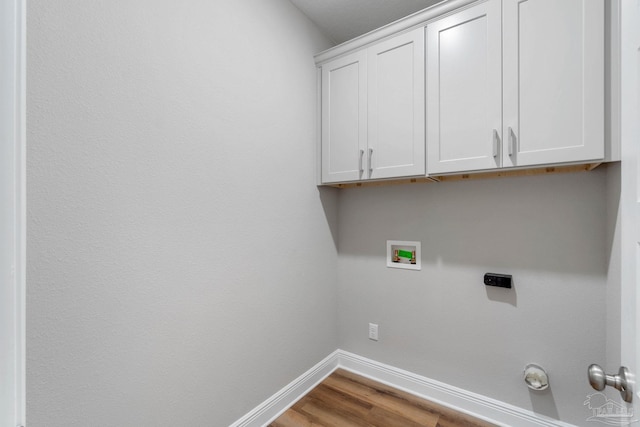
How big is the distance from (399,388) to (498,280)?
1.01m

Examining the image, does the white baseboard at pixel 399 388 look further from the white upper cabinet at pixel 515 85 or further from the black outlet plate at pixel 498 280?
the white upper cabinet at pixel 515 85

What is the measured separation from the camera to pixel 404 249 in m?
1.95

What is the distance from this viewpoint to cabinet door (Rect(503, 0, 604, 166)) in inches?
46.6

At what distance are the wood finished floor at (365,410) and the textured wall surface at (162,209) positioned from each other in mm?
211

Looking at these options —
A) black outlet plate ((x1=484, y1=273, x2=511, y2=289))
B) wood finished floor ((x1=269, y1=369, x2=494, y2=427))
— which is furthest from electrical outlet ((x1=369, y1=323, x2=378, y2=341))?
black outlet plate ((x1=484, y1=273, x2=511, y2=289))

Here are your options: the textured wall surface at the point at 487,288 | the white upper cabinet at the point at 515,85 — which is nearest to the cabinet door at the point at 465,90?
the white upper cabinet at the point at 515,85

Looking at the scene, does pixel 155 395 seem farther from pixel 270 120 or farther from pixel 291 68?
pixel 291 68

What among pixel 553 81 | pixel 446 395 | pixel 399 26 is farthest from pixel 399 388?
pixel 399 26

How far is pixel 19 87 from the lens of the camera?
0.79 metres

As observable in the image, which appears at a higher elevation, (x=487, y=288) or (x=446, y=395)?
(x=487, y=288)

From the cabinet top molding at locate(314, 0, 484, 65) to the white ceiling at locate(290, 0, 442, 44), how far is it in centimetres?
23

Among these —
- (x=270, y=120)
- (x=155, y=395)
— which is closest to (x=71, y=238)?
(x=155, y=395)

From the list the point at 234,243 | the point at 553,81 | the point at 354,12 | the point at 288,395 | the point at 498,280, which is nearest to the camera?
the point at 553,81

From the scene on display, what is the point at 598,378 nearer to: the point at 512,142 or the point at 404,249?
the point at 512,142
